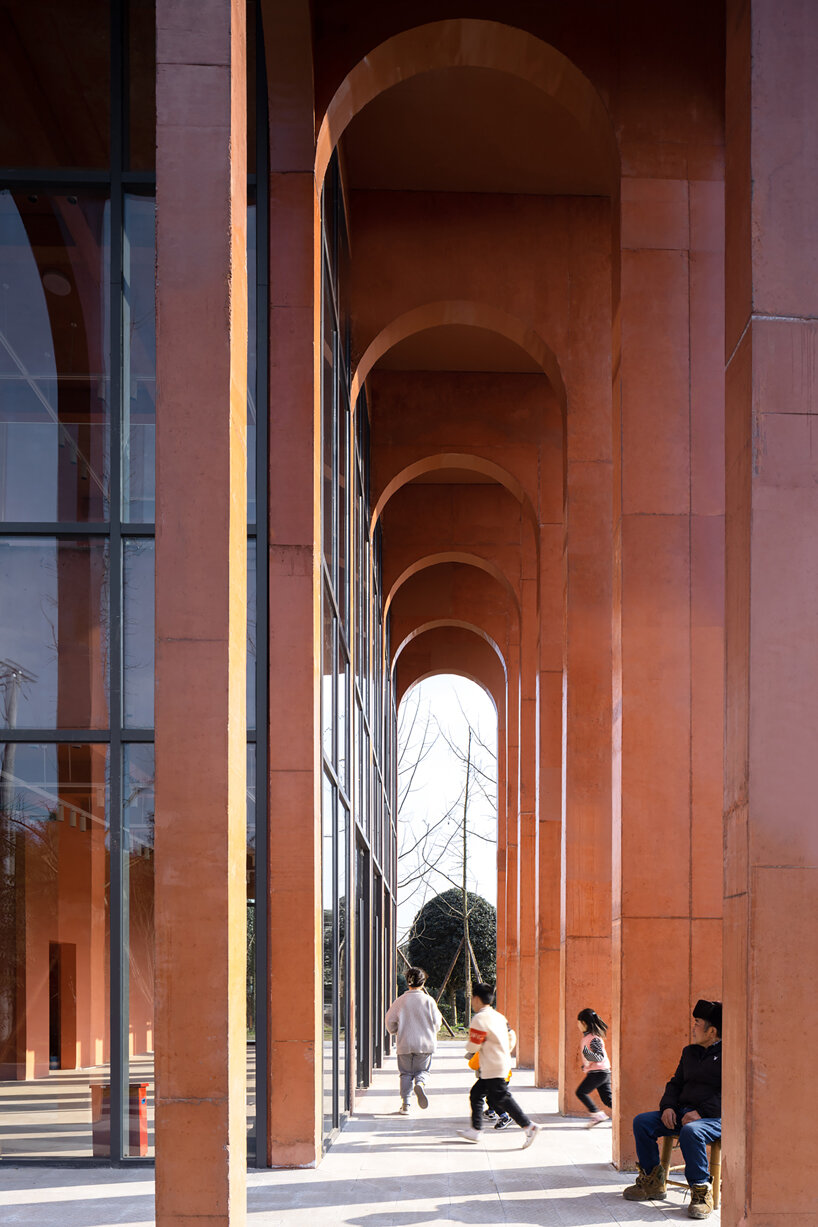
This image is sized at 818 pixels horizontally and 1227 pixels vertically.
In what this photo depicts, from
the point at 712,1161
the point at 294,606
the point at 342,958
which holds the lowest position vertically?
the point at 712,1161

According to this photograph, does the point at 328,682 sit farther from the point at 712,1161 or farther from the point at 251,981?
the point at 712,1161

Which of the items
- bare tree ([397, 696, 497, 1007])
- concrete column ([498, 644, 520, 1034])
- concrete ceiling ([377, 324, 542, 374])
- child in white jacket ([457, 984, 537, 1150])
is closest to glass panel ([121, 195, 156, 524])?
child in white jacket ([457, 984, 537, 1150])

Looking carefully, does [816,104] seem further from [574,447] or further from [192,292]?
[574,447]

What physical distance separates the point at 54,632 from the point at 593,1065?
7043mm

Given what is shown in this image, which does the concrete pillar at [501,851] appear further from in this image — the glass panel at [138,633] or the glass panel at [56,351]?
the glass panel at [56,351]

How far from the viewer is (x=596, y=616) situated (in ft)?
50.3

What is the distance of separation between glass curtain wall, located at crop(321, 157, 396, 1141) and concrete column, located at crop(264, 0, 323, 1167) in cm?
93

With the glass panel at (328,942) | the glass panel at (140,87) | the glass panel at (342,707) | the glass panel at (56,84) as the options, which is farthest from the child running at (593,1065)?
the glass panel at (56,84)

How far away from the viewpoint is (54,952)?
10.1m

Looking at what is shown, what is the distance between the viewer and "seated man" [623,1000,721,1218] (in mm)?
8578

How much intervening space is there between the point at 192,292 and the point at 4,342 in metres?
4.58

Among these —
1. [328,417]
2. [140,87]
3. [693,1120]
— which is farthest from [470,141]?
[693,1120]

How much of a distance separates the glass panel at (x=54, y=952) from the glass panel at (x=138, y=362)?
195 cm

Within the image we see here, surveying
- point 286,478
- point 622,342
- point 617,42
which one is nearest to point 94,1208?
point 286,478
